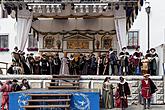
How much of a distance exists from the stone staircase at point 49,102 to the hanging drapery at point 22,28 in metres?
8.11

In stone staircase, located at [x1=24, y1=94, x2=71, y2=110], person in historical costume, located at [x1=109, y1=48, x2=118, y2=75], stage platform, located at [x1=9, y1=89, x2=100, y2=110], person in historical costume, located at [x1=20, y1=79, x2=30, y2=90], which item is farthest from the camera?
person in historical costume, located at [x1=109, y1=48, x2=118, y2=75]

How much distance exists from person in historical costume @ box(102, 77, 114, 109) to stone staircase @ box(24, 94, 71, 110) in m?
3.26

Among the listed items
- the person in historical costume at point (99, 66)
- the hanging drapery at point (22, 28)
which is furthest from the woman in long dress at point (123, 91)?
the hanging drapery at point (22, 28)

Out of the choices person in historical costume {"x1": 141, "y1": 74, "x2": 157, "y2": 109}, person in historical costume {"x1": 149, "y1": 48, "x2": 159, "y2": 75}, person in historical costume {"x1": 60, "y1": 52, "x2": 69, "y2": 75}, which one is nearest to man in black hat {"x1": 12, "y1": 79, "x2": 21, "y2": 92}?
person in historical costume {"x1": 60, "y1": 52, "x2": 69, "y2": 75}

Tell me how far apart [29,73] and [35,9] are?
435 cm

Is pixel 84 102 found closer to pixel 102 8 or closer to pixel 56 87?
pixel 56 87

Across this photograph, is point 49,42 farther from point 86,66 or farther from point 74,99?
point 74,99

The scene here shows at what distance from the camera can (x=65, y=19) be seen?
33594 millimetres

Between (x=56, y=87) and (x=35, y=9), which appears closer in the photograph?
(x=56, y=87)

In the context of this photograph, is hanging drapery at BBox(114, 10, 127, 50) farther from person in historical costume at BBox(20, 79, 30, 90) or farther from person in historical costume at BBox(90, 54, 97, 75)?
person in historical costume at BBox(20, 79, 30, 90)

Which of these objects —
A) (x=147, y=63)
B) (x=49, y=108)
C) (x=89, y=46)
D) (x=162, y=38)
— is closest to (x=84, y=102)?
(x=49, y=108)

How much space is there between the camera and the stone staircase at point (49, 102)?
20.0 metres

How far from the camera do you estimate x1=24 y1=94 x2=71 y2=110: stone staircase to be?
2005 centimetres

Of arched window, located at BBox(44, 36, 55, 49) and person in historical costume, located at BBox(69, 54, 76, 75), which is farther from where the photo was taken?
arched window, located at BBox(44, 36, 55, 49)
